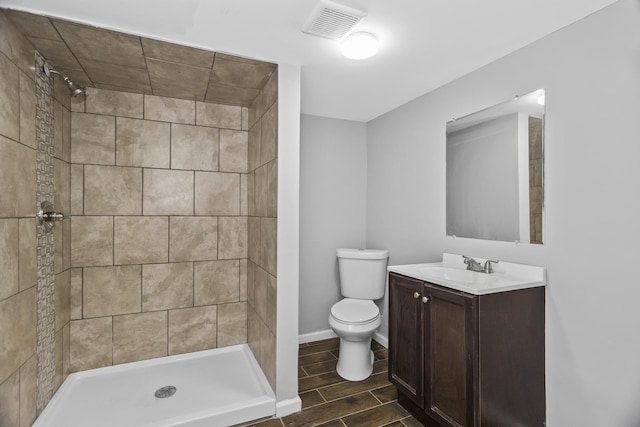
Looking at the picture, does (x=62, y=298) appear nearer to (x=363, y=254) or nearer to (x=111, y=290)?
(x=111, y=290)

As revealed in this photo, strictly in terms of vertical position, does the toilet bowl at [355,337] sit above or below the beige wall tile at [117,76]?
below

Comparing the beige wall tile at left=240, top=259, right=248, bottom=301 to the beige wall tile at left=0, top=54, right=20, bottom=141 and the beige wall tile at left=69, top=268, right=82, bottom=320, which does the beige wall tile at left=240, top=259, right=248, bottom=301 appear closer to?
the beige wall tile at left=69, top=268, right=82, bottom=320

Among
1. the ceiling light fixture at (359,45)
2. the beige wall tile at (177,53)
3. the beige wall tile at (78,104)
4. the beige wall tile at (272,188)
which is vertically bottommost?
the beige wall tile at (272,188)

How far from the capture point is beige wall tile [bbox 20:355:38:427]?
1.68m

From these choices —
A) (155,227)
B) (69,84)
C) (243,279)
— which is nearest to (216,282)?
(243,279)

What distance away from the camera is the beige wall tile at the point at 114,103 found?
95.0 inches

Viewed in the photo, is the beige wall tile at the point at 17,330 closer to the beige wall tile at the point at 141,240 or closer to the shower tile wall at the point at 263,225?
the beige wall tile at the point at 141,240

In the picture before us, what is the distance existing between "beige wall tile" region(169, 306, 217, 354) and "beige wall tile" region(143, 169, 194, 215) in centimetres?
85

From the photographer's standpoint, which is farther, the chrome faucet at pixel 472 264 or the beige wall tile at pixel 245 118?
the beige wall tile at pixel 245 118

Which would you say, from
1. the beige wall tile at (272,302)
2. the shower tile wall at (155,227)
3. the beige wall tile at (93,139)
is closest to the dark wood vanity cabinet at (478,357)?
the beige wall tile at (272,302)

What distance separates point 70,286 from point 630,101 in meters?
3.50

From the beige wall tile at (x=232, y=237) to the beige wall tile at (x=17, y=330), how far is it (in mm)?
1269

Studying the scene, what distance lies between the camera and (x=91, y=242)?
2.41 m

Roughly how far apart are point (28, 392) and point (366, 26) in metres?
2.67
